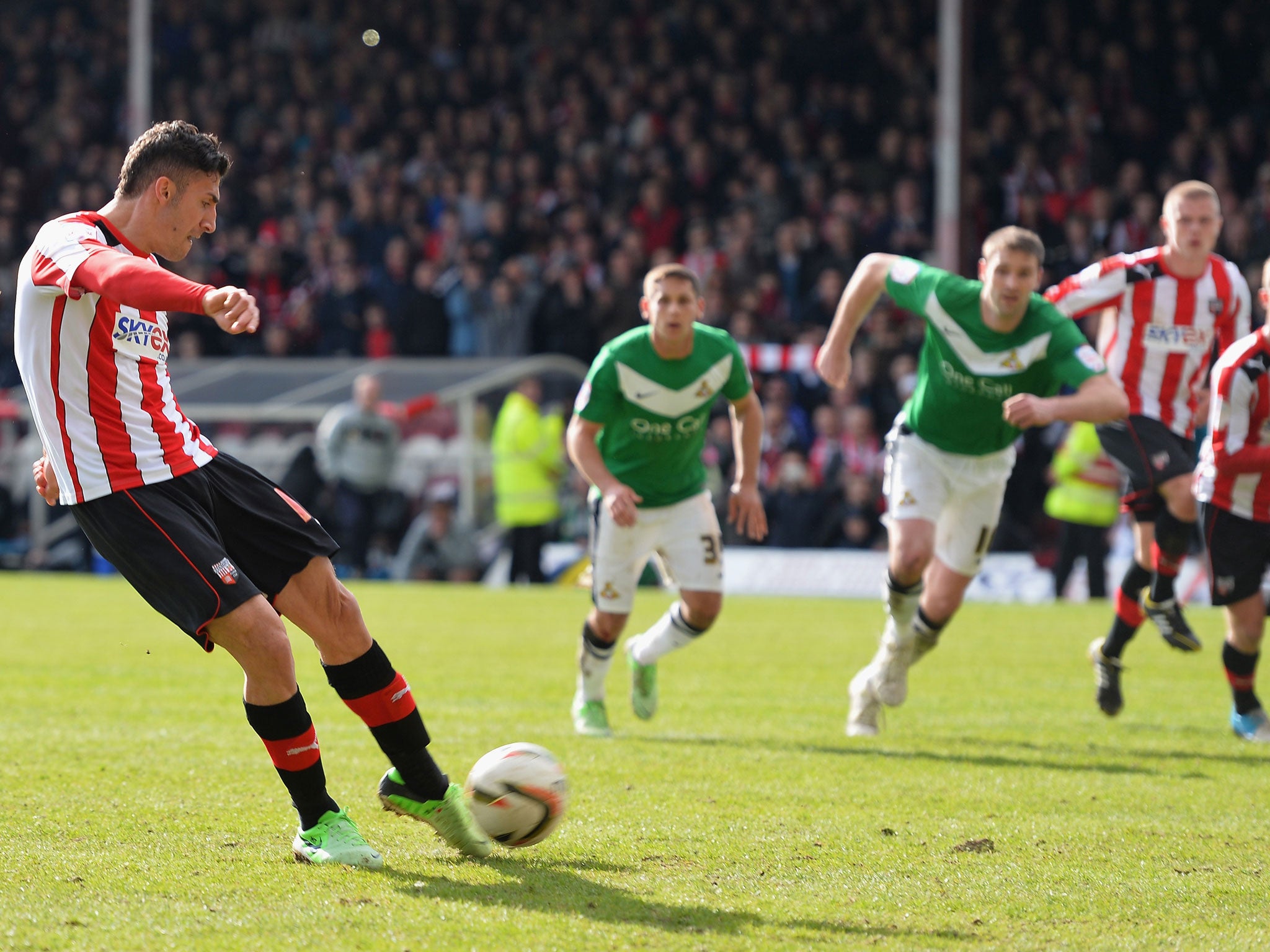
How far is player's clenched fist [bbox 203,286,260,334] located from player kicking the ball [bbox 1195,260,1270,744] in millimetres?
4735

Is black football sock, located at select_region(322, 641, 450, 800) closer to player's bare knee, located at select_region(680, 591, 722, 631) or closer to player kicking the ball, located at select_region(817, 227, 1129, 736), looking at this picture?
player's bare knee, located at select_region(680, 591, 722, 631)

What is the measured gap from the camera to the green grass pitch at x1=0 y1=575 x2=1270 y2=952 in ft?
12.5

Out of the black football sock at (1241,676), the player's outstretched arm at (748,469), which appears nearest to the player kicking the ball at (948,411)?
the player's outstretched arm at (748,469)

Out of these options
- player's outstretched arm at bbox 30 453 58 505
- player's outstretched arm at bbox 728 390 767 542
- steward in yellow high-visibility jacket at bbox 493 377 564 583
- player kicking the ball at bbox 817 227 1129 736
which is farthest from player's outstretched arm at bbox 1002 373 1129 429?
steward in yellow high-visibility jacket at bbox 493 377 564 583

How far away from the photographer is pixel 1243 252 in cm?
1584

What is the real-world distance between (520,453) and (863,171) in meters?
6.04

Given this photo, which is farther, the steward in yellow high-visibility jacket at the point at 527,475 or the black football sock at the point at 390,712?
the steward in yellow high-visibility jacket at the point at 527,475

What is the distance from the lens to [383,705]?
4.59m

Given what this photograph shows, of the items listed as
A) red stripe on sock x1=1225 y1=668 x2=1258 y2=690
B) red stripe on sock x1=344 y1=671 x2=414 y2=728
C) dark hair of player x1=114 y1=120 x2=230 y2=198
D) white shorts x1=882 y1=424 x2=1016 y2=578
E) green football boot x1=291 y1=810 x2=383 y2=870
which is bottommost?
red stripe on sock x1=1225 y1=668 x2=1258 y2=690

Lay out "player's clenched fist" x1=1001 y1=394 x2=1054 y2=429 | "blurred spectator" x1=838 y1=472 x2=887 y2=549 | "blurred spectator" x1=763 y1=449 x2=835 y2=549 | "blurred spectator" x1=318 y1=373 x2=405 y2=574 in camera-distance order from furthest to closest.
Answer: "blurred spectator" x1=318 y1=373 x2=405 y2=574 → "blurred spectator" x1=763 y1=449 x2=835 y2=549 → "blurred spectator" x1=838 y1=472 x2=887 y2=549 → "player's clenched fist" x1=1001 y1=394 x2=1054 y2=429

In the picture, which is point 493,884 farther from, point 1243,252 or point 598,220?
point 598,220

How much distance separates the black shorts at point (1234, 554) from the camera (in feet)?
23.0

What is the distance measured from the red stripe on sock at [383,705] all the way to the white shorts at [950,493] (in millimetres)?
3245

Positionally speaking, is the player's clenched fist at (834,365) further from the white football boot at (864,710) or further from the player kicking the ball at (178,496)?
the player kicking the ball at (178,496)
